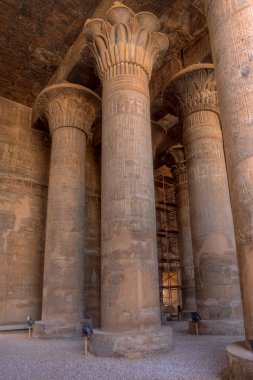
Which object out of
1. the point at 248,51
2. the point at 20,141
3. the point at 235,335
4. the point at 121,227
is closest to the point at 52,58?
the point at 20,141

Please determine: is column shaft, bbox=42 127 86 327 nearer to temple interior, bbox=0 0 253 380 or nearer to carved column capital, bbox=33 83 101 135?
temple interior, bbox=0 0 253 380

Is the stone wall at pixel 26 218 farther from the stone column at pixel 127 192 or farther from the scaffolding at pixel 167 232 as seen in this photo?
the scaffolding at pixel 167 232

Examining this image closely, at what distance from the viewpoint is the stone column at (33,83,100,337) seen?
900 centimetres

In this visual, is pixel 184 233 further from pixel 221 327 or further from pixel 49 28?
pixel 49 28

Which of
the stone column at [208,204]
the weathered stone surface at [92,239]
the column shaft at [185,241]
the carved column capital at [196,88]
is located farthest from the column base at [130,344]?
the column shaft at [185,241]

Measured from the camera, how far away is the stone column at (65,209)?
9.00 metres

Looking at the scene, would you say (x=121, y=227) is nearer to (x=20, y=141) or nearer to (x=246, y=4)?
(x=246, y=4)

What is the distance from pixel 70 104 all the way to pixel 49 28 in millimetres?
2422

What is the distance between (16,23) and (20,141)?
4.07m

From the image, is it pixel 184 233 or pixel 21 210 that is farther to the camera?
pixel 184 233

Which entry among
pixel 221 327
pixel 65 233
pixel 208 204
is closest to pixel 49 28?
pixel 65 233

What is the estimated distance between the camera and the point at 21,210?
1178 cm

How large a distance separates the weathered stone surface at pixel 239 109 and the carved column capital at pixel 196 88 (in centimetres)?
531

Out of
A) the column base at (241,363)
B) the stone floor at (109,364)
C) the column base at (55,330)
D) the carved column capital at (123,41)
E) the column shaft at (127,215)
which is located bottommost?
the stone floor at (109,364)
